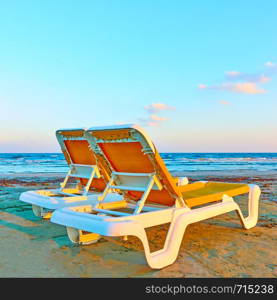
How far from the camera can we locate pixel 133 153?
4148 millimetres

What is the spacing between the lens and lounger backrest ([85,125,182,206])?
3.83 metres

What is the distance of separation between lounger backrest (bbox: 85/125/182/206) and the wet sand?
0.78 metres

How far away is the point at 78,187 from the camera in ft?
20.5

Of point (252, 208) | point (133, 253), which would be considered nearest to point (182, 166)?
point (252, 208)

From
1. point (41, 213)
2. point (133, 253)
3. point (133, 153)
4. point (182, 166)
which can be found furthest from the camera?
point (182, 166)

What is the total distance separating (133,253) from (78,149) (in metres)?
2.40

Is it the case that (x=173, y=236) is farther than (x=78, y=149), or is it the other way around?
(x=78, y=149)

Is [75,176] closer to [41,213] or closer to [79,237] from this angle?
[41,213]

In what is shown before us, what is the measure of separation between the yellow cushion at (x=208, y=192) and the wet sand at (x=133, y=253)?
0.59 meters

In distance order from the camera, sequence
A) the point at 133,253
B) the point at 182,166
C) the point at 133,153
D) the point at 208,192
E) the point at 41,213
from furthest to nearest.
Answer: the point at 182,166 → the point at 41,213 → the point at 208,192 → the point at 133,153 → the point at 133,253

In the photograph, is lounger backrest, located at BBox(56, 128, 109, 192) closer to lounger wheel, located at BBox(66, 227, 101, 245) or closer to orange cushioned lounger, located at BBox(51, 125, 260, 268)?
orange cushioned lounger, located at BBox(51, 125, 260, 268)

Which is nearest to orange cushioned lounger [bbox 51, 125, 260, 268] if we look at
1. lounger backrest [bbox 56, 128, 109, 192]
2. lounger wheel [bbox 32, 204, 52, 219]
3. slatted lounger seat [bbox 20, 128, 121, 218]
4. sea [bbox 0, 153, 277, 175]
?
slatted lounger seat [bbox 20, 128, 121, 218]

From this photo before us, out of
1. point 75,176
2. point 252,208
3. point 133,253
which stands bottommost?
point 252,208

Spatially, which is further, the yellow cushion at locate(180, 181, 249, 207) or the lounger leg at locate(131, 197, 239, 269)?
the yellow cushion at locate(180, 181, 249, 207)
